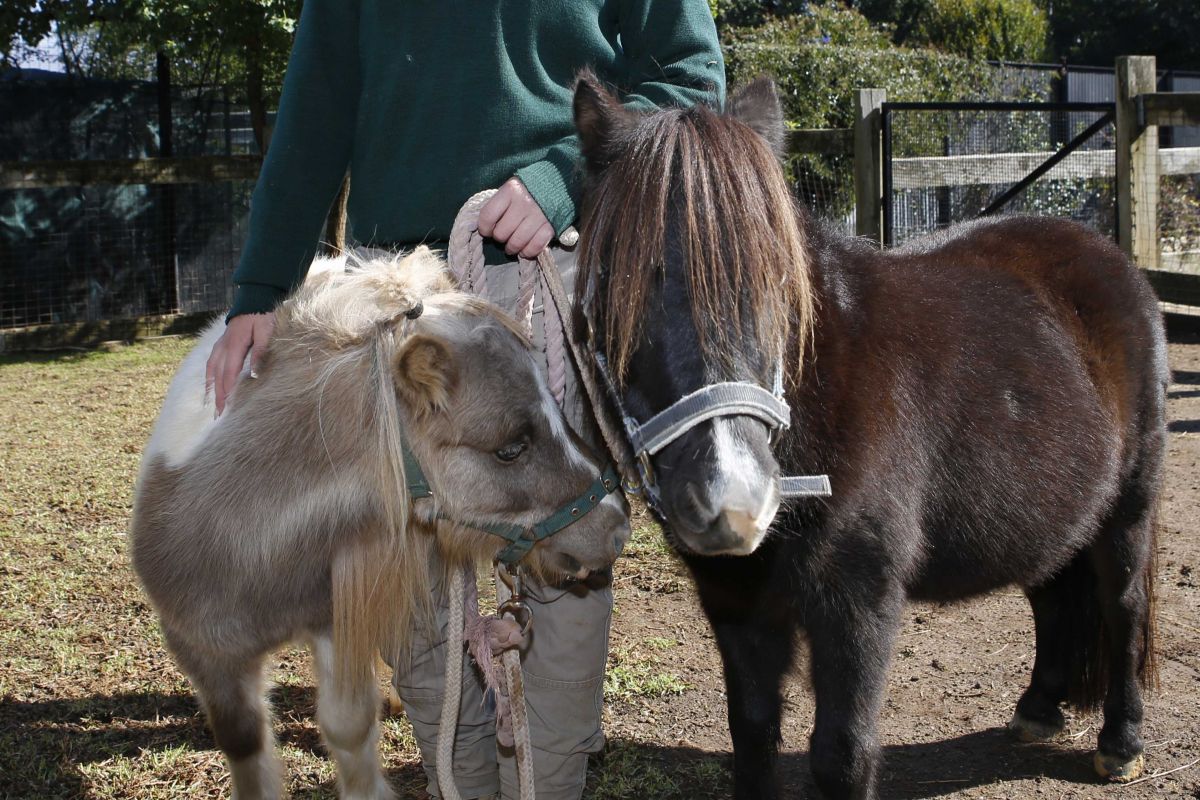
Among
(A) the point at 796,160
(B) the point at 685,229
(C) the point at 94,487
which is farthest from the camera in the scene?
(A) the point at 796,160

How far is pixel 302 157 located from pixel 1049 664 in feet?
8.46

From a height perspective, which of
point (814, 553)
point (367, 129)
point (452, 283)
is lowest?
point (814, 553)

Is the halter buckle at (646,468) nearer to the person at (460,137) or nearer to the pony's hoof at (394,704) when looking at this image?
the person at (460,137)

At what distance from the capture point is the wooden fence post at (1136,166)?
24.3 ft

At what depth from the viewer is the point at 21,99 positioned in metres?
9.43

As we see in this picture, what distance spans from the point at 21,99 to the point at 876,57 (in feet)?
33.4

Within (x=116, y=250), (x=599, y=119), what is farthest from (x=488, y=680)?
(x=116, y=250)

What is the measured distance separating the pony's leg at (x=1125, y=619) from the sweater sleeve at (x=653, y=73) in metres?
1.73

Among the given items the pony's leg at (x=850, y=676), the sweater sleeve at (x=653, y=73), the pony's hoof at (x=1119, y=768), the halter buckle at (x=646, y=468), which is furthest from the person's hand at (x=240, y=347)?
the pony's hoof at (x=1119, y=768)

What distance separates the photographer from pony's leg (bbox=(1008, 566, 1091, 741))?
310 centimetres

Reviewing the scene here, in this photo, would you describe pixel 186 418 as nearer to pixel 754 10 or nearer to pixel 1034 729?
pixel 1034 729

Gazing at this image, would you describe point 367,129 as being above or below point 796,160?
below

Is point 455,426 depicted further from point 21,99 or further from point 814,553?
point 21,99

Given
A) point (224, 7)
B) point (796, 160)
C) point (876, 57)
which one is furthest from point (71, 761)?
point (876, 57)
